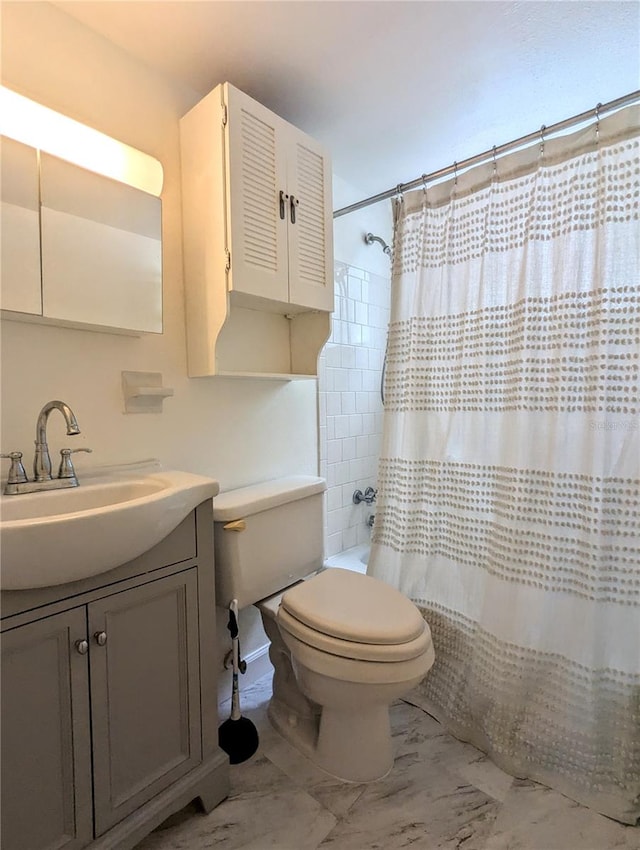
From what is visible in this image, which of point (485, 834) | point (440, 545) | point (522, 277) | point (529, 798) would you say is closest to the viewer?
point (485, 834)

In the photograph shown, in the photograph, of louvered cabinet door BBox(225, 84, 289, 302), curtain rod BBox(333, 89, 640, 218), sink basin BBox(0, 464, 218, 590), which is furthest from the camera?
louvered cabinet door BBox(225, 84, 289, 302)

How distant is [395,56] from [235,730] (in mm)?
2226

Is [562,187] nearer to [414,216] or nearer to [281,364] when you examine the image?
[414,216]

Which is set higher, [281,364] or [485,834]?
[281,364]

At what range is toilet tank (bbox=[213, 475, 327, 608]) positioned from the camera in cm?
139

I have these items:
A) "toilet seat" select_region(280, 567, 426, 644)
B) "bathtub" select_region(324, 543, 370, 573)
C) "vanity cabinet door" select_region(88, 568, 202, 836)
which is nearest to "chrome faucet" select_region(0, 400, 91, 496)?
"vanity cabinet door" select_region(88, 568, 202, 836)

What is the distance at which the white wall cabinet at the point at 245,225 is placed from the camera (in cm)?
138

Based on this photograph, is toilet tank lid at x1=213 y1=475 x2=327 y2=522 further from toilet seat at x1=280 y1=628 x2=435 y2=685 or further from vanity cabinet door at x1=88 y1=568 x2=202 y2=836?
toilet seat at x1=280 y1=628 x2=435 y2=685

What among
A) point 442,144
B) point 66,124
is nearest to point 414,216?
point 442,144

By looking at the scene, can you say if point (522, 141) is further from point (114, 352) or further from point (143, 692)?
point (143, 692)

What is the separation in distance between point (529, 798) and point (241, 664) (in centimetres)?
91

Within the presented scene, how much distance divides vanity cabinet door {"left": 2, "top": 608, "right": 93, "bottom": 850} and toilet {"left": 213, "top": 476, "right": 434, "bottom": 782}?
1.63 feet

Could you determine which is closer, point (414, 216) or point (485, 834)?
point (485, 834)

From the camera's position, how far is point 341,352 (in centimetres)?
218
